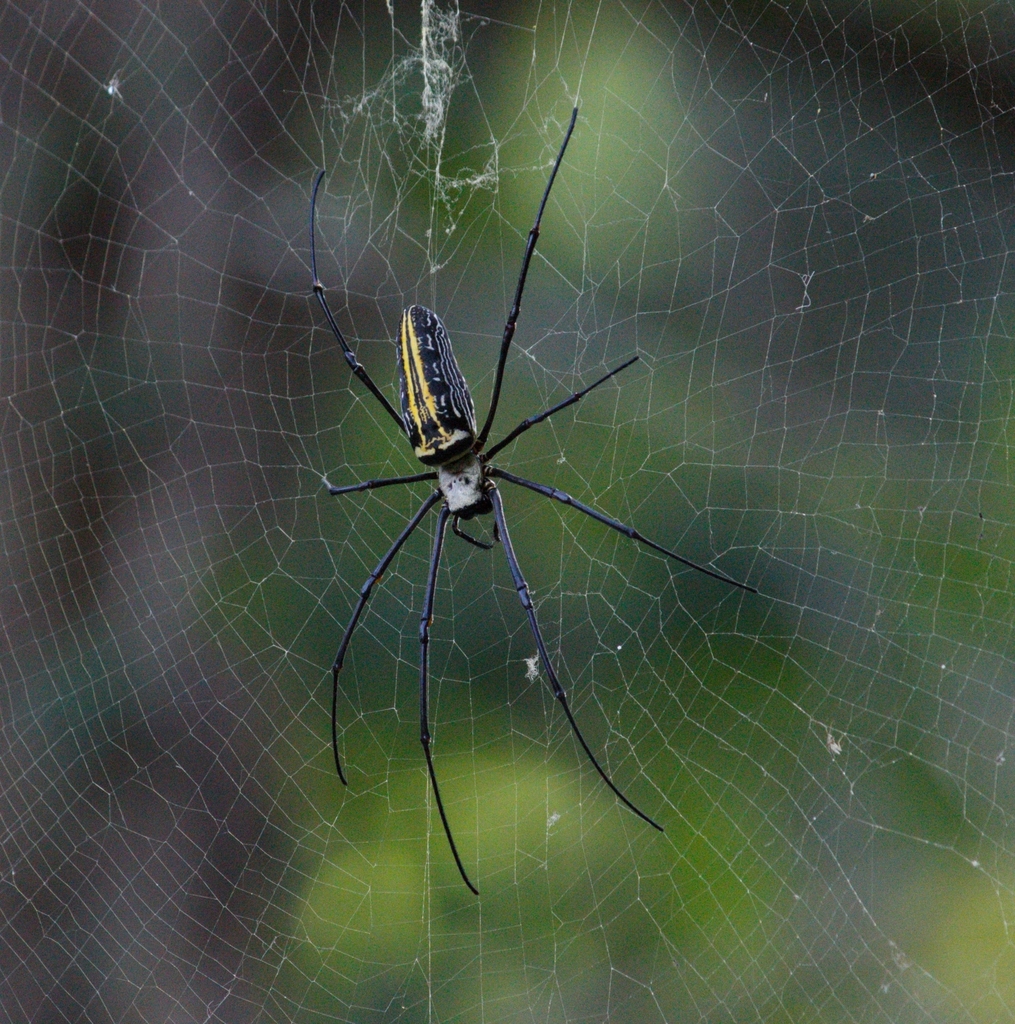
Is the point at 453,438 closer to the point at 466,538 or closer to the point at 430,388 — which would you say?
the point at 430,388

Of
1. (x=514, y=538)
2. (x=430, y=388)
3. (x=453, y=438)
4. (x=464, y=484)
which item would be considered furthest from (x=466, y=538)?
(x=514, y=538)

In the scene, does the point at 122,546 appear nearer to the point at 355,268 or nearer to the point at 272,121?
the point at 355,268

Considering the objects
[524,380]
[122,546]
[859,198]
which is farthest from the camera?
[524,380]

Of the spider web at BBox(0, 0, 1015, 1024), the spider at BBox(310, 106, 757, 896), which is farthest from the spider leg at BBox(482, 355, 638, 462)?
the spider web at BBox(0, 0, 1015, 1024)

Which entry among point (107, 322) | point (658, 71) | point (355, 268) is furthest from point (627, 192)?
point (107, 322)

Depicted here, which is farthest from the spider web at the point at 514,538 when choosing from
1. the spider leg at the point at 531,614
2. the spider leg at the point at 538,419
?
the spider leg at the point at 531,614

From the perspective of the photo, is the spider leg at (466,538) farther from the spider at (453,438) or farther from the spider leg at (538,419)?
the spider leg at (538,419)
